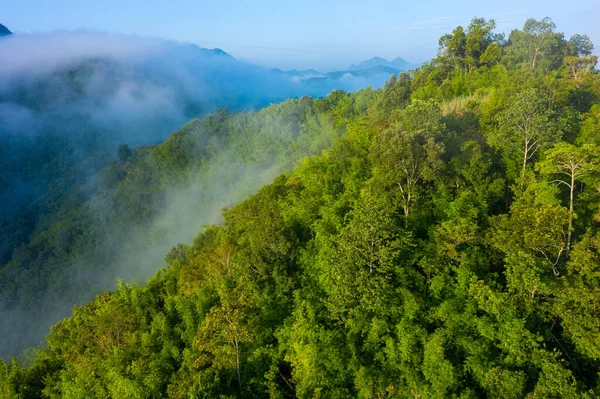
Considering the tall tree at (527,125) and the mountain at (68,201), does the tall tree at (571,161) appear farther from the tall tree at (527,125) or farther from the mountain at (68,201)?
the mountain at (68,201)

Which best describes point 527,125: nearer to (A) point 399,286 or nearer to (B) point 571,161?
(B) point 571,161

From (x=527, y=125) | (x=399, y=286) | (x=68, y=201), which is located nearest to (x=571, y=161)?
(x=527, y=125)

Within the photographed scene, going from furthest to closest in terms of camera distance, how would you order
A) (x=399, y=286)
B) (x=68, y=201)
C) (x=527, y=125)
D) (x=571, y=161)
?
(x=68, y=201)
(x=527, y=125)
(x=399, y=286)
(x=571, y=161)

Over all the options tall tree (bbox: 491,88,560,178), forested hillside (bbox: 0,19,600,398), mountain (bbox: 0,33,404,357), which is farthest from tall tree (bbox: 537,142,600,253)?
mountain (bbox: 0,33,404,357)

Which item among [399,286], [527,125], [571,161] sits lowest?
[399,286]

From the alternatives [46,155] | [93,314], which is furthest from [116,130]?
[93,314]

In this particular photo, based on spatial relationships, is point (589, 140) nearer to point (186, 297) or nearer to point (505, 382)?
point (505, 382)

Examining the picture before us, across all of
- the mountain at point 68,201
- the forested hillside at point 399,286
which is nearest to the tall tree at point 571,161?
the forested hillside at point 399,286

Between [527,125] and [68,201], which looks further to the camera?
[68,201]

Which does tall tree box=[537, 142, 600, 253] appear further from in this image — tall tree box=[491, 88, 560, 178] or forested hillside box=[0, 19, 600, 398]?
tall tree box=[491, 88, 560, 178]
